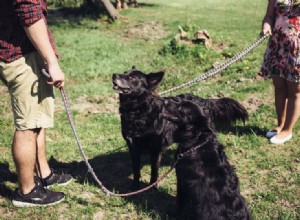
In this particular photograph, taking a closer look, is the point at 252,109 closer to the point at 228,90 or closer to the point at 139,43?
the point at 228,90

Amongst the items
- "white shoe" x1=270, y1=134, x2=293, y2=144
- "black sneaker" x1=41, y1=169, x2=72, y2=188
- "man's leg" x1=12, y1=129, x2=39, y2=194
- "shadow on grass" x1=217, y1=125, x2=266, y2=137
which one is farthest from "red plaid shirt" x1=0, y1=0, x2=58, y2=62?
"white shoe" x1=270, y1=134, x2=293, y2=144

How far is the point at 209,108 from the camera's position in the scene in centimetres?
423

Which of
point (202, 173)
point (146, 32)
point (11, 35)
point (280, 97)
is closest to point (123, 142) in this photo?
point (202, 173)

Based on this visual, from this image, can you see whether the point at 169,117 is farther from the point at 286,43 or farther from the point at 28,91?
the point at 286,43

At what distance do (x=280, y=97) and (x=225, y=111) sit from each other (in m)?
0.80

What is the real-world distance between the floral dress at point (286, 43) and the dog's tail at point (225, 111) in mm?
623

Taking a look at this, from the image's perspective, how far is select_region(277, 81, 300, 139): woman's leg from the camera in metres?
4.29

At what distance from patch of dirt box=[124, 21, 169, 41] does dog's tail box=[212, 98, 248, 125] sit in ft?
22.0

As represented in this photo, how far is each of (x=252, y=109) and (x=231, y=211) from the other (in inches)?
122

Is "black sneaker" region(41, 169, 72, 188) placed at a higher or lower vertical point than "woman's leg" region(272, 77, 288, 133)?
lower

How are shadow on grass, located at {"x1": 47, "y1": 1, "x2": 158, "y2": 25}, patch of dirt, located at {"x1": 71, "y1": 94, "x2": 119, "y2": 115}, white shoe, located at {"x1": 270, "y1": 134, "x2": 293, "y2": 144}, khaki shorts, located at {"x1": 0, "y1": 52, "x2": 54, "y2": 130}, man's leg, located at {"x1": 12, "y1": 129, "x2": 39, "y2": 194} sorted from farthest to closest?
shadow on grass, located at {"x1": 47, "y1": 1, "x2": 158, "y2": 25}
patch of dirt, located at {"x1": 71, "y1": 94, "x2": 119, "y2": 115}
white shoe, located at {"x1": 270, "y1": 134, "x2": 293, "y2": 144}
man's leg, located at {"x1": 12, "y1": 129, "x2": 39, "y2": 194}
khaki shorts, located at {"x1": 0, "y1": 52, "x2": 54, "y2": 130}

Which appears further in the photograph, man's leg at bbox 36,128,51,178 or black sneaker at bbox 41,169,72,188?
black sneaker at bbox 41,169,72,188

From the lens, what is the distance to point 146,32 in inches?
457

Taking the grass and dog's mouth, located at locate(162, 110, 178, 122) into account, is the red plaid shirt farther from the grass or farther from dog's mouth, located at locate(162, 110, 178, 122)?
the grass
